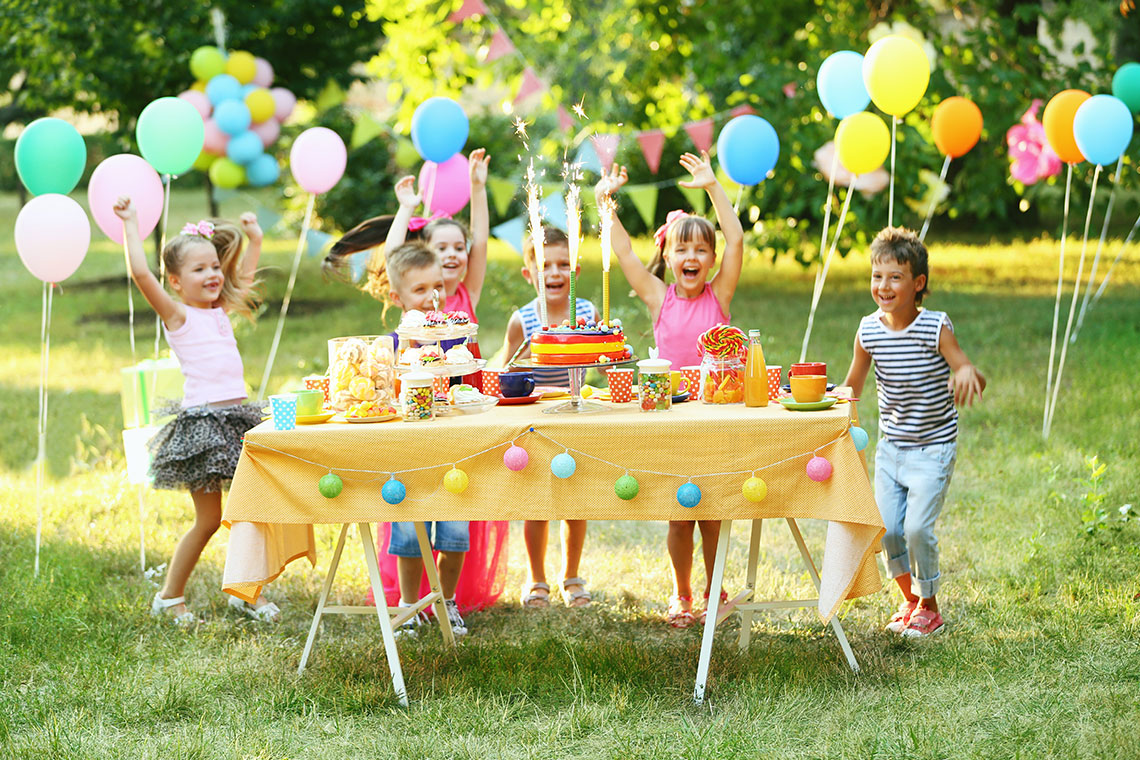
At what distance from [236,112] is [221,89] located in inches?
10.4

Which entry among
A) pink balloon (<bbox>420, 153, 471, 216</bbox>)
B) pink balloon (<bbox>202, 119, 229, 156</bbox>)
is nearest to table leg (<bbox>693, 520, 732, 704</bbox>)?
pink balloon (<bbox>420, 153, 471, 216</bbox>)

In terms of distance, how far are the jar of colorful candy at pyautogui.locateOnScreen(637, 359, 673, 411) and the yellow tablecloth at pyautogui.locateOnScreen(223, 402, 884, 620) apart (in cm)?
6

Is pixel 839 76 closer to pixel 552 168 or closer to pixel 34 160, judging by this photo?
pixel 34 160

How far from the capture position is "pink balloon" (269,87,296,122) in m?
9.94

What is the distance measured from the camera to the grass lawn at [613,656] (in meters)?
3.28

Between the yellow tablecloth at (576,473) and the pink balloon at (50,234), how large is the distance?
5.35 ft

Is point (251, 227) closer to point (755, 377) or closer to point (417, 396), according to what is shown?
point (417, 396)

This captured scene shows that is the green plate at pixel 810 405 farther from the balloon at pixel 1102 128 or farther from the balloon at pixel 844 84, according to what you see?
the balloon at pixel 1102 128

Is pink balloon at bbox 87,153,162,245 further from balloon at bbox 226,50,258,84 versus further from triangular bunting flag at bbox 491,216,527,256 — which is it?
balloon at bbox 226,50,258,84

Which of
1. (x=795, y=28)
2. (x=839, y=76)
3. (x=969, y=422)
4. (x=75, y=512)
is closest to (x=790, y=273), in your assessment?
(x=795, y=28)

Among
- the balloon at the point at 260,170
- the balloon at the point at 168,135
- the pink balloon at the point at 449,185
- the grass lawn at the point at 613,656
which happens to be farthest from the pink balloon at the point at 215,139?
the balloon at the point at 168,135

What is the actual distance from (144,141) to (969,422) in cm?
480

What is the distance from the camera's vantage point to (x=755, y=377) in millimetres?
3463

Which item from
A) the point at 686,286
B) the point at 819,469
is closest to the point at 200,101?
the point at 686,286
